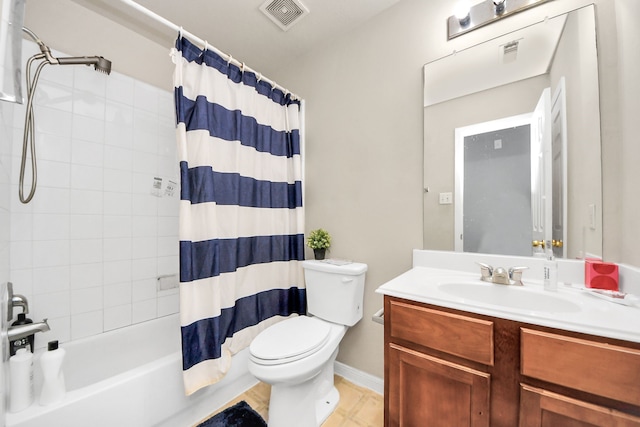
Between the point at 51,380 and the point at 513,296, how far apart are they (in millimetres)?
1929

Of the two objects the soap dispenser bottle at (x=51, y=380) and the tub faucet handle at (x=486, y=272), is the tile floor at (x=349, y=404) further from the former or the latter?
the tub faucet handle at (x=486, y=272)

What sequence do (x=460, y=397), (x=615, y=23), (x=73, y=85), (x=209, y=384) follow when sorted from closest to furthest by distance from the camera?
(x=460, y=397) → (x=615, y=23) → (x=209, y=384) → (x=73, y=85)

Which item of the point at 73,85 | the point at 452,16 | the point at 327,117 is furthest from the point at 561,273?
the point at 73,85

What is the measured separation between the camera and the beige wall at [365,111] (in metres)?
1.45

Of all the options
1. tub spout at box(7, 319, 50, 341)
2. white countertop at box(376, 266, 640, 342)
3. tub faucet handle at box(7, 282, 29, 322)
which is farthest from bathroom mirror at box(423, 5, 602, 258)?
tub faucet handle at box(7, 282, 29, 322)

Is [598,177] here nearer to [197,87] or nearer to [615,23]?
[615,23]

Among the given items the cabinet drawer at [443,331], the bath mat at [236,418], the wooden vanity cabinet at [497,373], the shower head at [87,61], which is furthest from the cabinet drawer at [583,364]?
the shower head at [87,61]

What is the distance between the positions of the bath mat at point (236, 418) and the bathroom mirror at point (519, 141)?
54.6 inches

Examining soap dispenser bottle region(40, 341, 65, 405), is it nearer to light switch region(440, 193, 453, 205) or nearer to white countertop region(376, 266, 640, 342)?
white countertop region(376, 266, 640, 342)

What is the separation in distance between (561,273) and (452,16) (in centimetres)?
144

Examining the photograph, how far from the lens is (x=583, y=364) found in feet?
2.29

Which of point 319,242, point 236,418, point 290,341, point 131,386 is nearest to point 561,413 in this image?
point 290,341

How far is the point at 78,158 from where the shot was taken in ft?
4.82

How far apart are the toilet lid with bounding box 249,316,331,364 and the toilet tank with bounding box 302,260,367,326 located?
11cm
